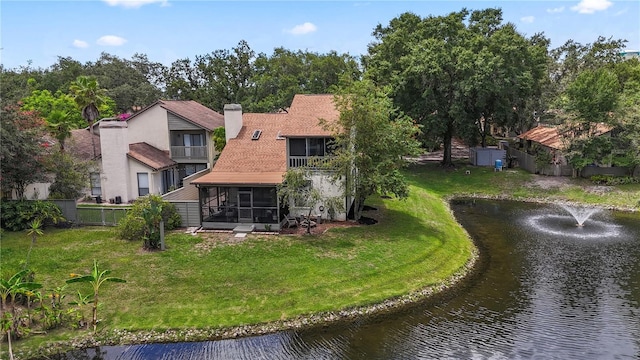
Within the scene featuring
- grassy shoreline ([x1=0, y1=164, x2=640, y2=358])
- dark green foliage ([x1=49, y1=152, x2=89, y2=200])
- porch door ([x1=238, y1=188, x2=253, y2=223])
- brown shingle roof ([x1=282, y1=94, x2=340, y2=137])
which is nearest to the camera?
grassy shoreline ([x1=0, y1=164, x2=640, y2=358])

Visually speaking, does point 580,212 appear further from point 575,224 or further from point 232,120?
point 232,120

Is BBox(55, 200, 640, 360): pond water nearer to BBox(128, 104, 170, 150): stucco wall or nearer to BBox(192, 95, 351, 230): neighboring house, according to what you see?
BBox(192, 95, 351, 230): neighboring house

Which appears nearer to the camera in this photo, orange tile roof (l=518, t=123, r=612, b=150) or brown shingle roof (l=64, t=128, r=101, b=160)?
brown shingle roof (l=64, t=128, r=101, b=160)

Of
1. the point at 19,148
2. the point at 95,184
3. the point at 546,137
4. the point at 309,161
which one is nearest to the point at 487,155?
the point at 546,137

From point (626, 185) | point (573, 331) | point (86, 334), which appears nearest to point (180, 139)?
point (86, 334)

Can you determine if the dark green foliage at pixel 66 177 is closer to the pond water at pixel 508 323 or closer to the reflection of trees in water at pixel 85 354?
the reflection of trees in water at pixel 85 354

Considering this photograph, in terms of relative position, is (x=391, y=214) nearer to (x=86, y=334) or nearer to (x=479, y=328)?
(x=479, y=328)

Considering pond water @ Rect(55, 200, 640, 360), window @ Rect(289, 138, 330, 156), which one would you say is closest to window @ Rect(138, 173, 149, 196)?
window @ Rect(289, 138, 330, 156)
